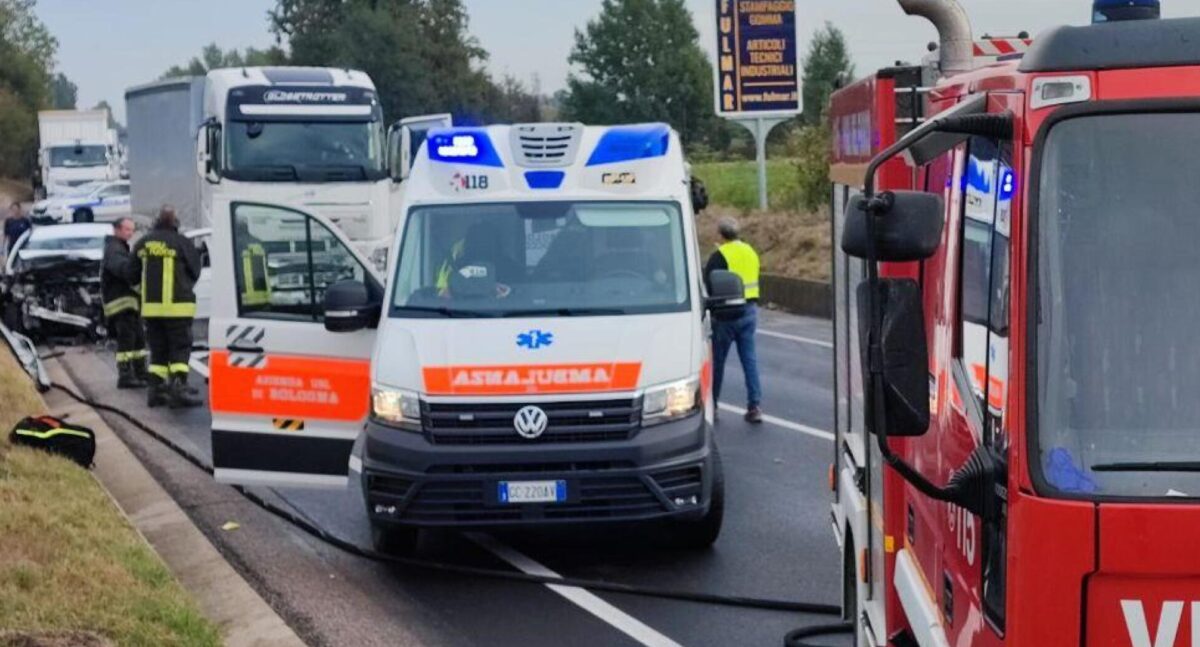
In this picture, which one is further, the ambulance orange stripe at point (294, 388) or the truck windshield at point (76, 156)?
the truck windshield at point (76, 156)

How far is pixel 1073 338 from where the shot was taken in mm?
3461

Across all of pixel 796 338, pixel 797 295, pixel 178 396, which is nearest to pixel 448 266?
pixel 178 396

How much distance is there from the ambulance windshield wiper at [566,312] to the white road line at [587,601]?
4.47 feet

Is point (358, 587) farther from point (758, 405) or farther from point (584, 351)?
point (758, 405)

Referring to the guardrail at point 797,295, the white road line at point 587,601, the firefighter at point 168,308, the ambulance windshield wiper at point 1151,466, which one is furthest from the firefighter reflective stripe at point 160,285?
the ambulance windshield wiper at point 1151,466

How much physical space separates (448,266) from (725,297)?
1.58m

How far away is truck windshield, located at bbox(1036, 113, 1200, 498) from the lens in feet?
11.1

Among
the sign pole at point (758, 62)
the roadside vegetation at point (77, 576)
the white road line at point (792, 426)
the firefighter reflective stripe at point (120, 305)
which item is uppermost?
the sign pole at point (758, 62)

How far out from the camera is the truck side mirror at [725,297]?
981 centimetres

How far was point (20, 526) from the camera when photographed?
8.59 metres

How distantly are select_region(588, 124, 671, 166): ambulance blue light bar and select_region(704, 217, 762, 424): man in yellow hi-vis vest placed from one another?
3.98 meters

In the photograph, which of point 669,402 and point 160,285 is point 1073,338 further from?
point 160,285

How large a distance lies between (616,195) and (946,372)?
18.3 feet

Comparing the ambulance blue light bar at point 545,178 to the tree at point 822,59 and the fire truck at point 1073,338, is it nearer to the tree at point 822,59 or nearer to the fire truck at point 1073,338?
the fire truck at point 1073,338
